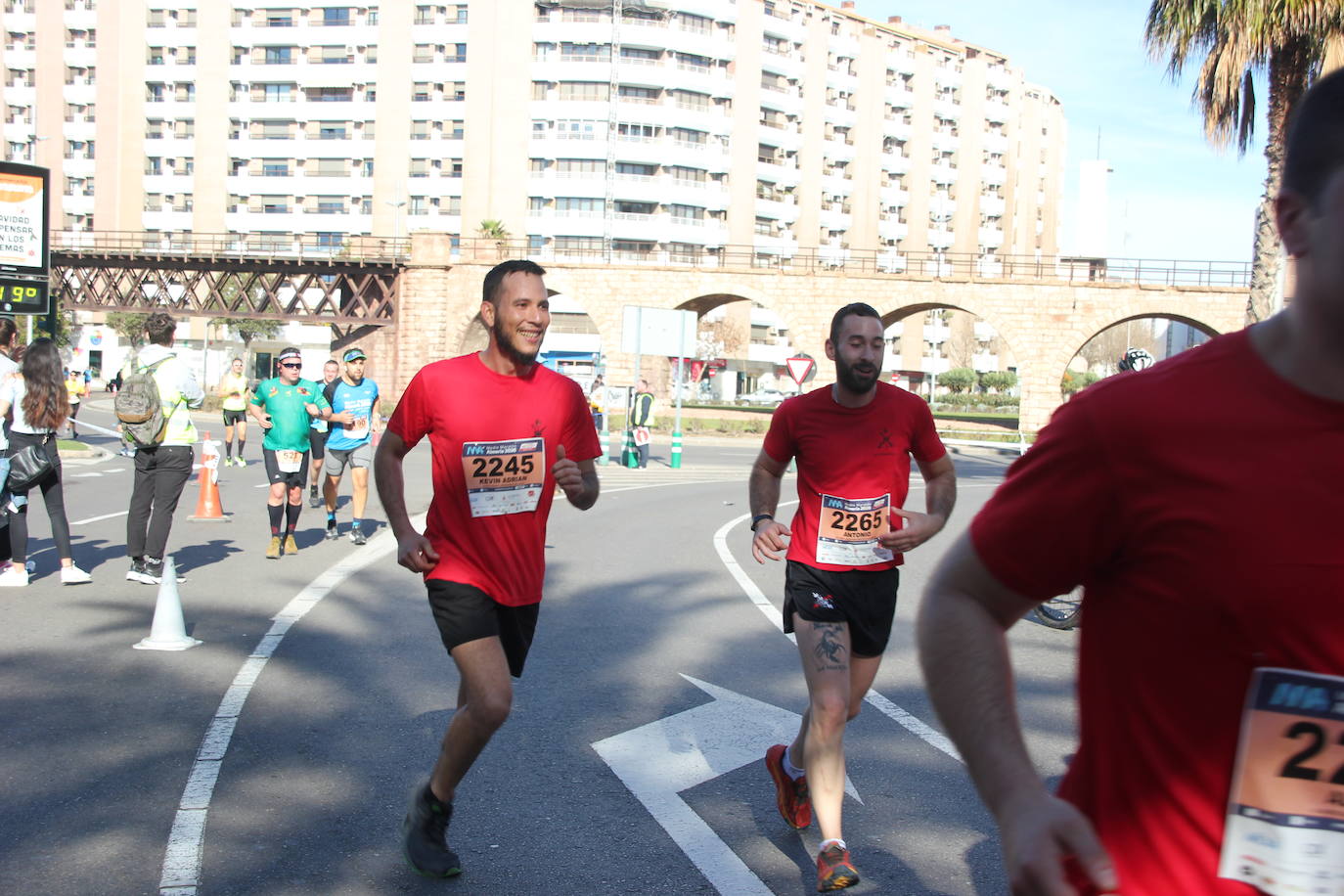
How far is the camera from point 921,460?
5.38 m

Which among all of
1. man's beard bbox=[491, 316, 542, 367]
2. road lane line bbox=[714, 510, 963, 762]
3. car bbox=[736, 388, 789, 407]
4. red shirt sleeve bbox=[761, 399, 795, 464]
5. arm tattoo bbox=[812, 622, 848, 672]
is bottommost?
car bbox=[736, 388, 789, 407]

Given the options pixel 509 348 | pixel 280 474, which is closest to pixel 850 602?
pixel 509 348

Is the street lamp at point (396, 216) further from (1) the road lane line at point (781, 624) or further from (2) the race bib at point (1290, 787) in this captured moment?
(2) the race bib at point (1290, 787)

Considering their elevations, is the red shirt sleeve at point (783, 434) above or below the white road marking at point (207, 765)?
above

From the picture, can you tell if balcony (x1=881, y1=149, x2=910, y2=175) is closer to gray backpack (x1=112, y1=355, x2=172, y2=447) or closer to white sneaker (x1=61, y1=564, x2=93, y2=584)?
gray backpack (x1=112, y1=355, x2=172, y2=447)

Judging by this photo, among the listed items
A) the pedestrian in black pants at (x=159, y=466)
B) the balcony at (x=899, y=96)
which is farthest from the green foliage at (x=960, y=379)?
the pedestrian in black pants at (x=159, y=466)

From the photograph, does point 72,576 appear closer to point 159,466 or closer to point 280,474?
point 159,466

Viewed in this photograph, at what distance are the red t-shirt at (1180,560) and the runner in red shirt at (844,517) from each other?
2.81 m

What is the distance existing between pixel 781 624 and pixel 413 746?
4.24 m

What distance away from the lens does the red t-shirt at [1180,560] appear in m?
1.66

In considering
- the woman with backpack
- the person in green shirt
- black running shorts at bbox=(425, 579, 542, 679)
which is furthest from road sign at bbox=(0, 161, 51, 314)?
black running shorts at bbox=(425, 579, 542, 679)

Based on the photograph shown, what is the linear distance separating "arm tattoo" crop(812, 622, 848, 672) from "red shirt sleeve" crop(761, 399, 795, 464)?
0.74 m

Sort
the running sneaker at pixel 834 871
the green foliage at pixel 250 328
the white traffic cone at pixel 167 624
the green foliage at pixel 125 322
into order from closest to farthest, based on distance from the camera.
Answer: the running sneaker at pixel 834 871, the white traffic cone at pixel 167 624, the green foliage at pixel 250 328, the green foliage at pixel 125 322

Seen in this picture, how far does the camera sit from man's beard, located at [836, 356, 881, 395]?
199 inches
